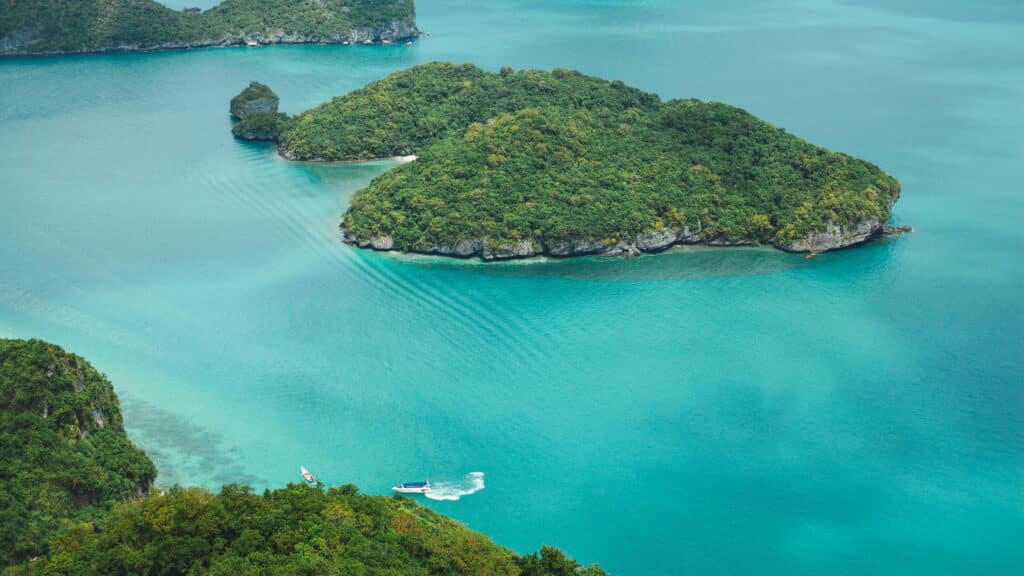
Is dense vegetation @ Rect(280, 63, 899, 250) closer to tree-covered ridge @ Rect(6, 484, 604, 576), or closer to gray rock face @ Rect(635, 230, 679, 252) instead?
gray rock face @ Rect(635, 230, 679, 252)

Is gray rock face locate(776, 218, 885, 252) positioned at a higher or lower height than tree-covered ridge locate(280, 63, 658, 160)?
lower

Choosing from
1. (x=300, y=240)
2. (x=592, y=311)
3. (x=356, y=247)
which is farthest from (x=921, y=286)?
(x=300, y=240)

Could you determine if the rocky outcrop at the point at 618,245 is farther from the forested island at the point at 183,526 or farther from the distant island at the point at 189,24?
the distant island at the point at 189,24

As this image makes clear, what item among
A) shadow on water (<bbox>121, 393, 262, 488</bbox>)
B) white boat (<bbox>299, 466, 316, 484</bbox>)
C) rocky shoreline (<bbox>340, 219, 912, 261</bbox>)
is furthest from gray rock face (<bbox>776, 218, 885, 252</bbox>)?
shadow on water (<bbox>121, 393, 262, 488</bbox>)

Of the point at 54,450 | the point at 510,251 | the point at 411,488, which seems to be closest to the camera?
the point at 54,450

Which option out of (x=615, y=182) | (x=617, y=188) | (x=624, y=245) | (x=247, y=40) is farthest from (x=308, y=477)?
(x=247, y=40)

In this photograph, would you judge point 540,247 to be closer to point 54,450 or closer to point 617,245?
point 617,245
